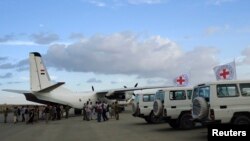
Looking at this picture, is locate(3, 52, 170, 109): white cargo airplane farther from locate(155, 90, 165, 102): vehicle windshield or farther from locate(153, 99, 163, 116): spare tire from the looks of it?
locate(153, 99, 163, 116): spare tire

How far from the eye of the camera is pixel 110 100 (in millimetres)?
49219

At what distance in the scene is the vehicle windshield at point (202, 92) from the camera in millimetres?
14623

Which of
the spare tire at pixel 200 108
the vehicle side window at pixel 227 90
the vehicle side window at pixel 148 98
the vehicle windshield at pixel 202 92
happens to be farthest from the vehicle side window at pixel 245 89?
the vehicle side window at pixel 148 98

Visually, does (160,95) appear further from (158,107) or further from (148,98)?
(148,98)

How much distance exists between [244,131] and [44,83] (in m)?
35.9

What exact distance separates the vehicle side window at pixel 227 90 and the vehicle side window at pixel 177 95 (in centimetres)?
518

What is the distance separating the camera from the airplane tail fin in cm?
4009

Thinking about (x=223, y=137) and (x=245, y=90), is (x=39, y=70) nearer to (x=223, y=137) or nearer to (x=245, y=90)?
(x=245, y=90)

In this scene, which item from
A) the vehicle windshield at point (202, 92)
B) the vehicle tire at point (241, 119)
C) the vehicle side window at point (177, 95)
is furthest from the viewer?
the vehicle side window at point (177, 95)

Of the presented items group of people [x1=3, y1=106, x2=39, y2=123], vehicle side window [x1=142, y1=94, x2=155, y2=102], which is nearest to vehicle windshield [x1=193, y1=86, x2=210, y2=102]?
vehicle side window [x1=142, y1=94, x2=155, y2=102]

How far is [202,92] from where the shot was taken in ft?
49.4

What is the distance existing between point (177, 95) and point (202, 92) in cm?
476

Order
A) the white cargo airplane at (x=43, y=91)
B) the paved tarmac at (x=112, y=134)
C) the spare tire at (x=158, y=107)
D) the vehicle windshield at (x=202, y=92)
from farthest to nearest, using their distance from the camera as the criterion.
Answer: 1. the white cargo airplane at (x=43, y=91)
2. the spare tire at (x=158, y=107)
3. the paved tarmac at (x=112, y=134)
4. the vehicle windshield at (x=202, y=92)

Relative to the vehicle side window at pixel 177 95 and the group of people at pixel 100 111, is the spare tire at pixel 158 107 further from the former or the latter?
the group of people at pixel 100 111
